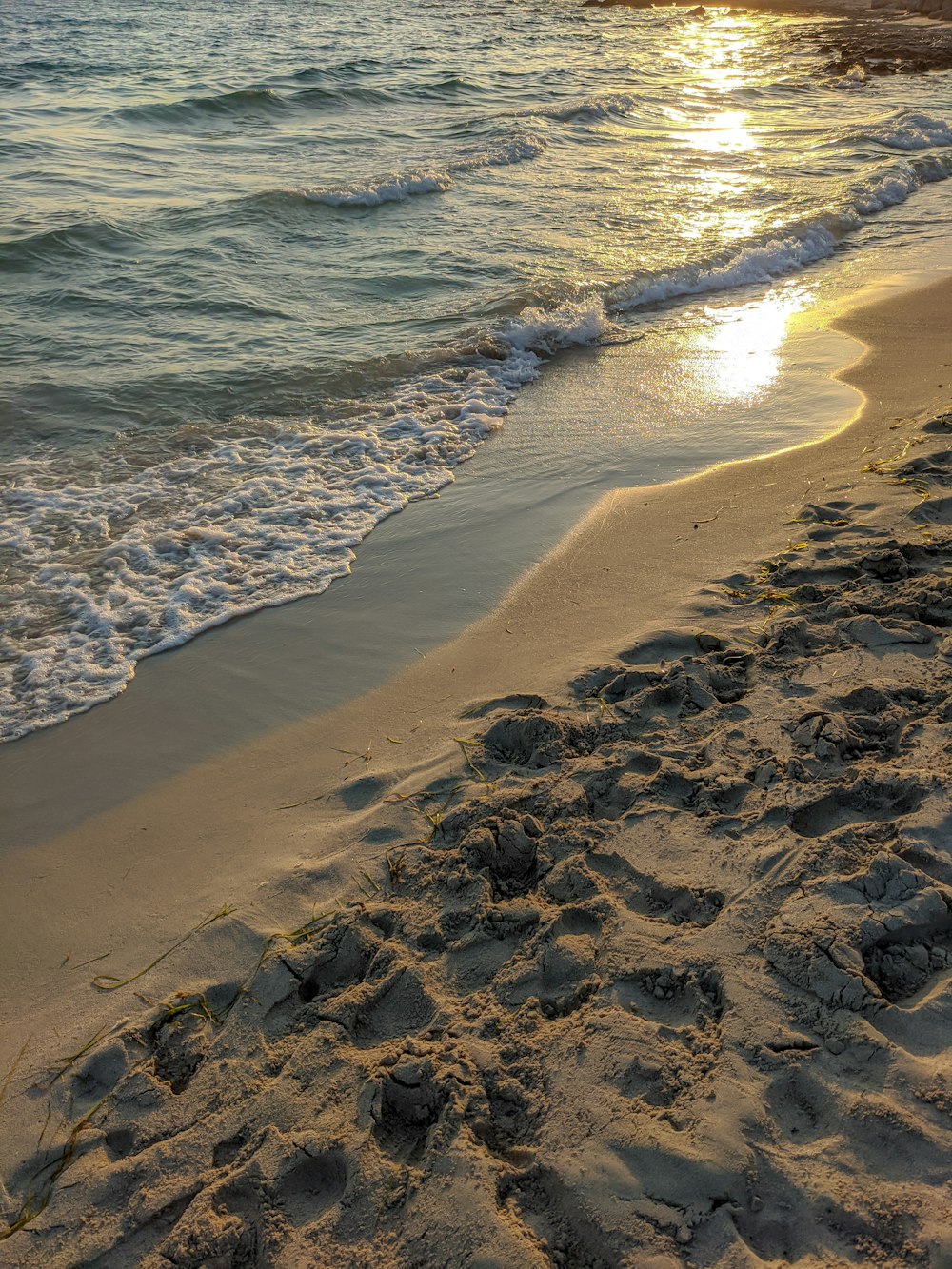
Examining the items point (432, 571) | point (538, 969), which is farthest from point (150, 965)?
point (432, 571)

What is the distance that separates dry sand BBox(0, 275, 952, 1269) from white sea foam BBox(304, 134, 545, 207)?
8.01 m

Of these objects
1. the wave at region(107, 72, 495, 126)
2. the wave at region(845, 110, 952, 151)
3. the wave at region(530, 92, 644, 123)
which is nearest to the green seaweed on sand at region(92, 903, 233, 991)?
the wave at region(107, 72, 495, 126)

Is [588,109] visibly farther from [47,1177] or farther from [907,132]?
[47,1177]

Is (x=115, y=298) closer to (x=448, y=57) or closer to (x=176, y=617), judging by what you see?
(x=176, y=617)

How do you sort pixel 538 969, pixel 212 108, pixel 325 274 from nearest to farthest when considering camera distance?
pixel 538 969 → pixel 325 274 → pixel 212 108

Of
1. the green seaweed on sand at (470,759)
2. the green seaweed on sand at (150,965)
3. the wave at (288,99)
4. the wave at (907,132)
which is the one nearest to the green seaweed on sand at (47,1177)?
the green seaweed on sand at (150,965)

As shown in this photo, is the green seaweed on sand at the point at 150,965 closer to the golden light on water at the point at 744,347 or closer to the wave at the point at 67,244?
the golden light on water at the point at 744,347

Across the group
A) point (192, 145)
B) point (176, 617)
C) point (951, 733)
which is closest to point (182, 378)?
point (176, 617)

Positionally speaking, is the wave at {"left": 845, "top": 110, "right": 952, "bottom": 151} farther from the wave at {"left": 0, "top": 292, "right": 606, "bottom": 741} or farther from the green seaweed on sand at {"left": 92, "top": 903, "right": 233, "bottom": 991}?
the green seaweed on sand at {"left": 92, "top": 903, "right": 233, "bottom": 991}

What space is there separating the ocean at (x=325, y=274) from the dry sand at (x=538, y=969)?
1304 mm

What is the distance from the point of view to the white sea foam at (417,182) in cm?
1028

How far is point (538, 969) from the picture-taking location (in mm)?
2436

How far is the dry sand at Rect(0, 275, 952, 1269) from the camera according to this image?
194 cm

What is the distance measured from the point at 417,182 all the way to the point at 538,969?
10.3m
